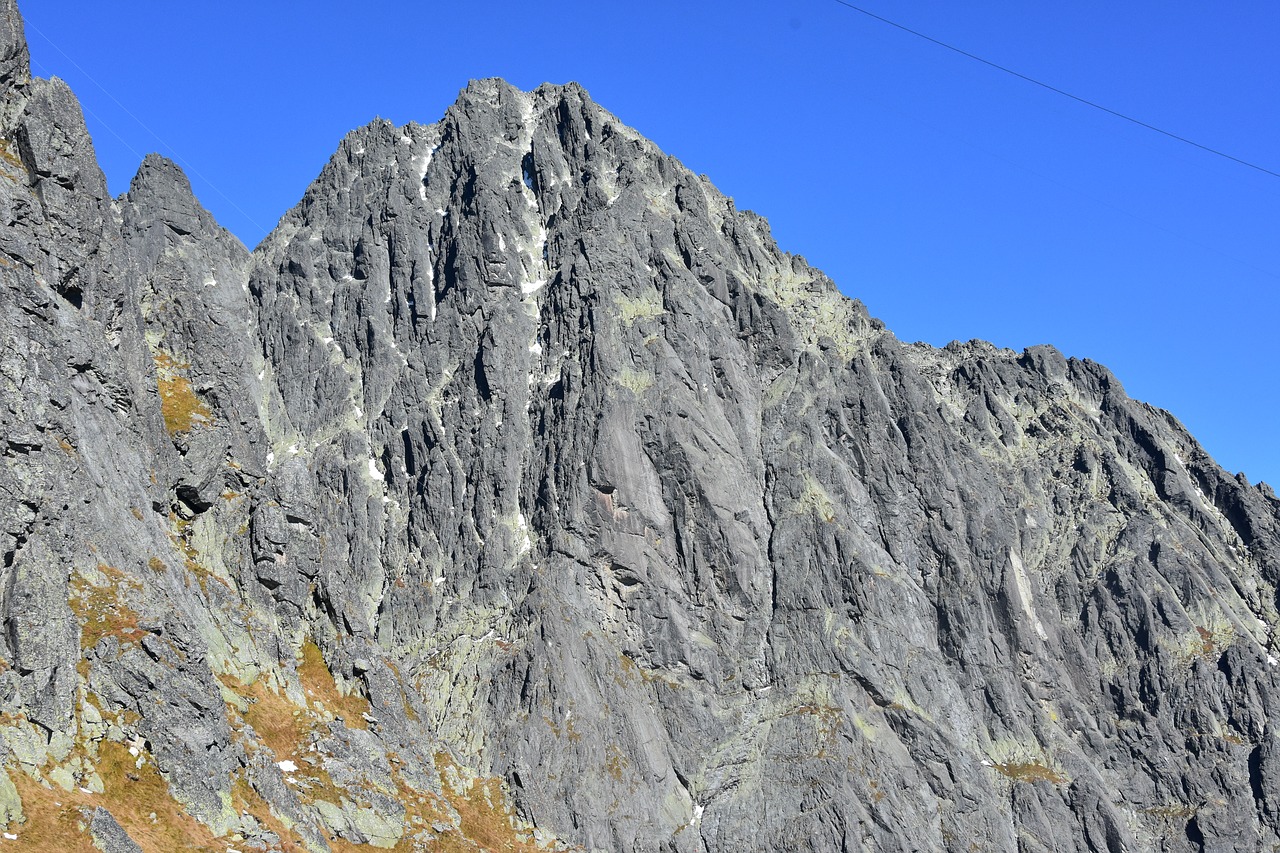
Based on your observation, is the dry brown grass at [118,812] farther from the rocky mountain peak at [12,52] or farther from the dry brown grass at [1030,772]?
the dry brown grass at [1030,772]

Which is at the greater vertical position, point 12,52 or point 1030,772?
point 1030,772

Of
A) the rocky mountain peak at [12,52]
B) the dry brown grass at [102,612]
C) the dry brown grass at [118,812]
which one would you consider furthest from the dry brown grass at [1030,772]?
the rocky mountain peak at [12,52]

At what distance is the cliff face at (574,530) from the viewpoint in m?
50.1

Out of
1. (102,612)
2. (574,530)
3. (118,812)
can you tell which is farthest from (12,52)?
(574,530)

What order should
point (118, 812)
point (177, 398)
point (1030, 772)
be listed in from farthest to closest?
point (1030, 772), point (177, 398), point (118, 812)

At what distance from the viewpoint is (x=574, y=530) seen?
86.2 meters

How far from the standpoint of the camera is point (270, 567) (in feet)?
204

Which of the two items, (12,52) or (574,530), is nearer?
(12,52)

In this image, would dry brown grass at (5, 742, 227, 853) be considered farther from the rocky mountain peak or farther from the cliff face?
the rocky mountain peak

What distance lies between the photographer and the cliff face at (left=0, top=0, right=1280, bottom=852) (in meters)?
50.1

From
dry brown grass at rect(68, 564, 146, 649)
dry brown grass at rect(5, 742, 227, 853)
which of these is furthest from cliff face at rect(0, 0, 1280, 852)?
dry brown grass at rect(5, 742, 227, 853)

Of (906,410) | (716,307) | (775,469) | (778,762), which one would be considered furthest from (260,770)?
(906,410)

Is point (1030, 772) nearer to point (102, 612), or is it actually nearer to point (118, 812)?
point (102, 612)

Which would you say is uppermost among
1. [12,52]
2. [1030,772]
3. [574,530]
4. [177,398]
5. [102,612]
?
[1030,772]
